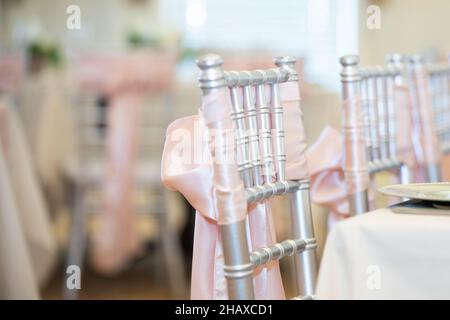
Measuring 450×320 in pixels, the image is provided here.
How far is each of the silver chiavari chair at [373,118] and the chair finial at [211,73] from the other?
0.52 m

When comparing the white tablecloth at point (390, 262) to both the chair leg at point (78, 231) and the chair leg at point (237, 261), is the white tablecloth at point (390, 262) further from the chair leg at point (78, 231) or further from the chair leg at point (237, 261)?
the chair leg at point (78, 231)

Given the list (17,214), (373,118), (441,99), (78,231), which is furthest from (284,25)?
(373,118)

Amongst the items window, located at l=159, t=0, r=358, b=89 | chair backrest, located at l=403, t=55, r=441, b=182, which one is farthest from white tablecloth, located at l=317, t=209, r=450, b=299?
window, located at l=159, t=0, r=358, b=89

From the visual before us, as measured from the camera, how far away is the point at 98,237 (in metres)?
3.64

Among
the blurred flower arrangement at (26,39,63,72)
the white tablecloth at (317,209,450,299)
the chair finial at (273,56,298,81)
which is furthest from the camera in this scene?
the blurred flower arrangement at (26,39,63,72)

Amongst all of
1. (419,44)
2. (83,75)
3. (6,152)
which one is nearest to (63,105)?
(83,75)

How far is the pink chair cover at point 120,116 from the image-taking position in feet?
11.7

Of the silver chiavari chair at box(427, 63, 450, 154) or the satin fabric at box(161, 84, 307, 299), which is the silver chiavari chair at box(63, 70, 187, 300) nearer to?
the silver chiavari chair at box(427, 63, 450, 154)

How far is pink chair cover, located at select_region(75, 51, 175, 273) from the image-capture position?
11.7 feet

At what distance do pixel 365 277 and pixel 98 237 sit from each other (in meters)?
2.68

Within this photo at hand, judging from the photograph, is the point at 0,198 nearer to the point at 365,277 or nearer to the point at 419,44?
the point at 365,277

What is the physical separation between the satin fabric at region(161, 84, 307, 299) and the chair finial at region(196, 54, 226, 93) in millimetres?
11

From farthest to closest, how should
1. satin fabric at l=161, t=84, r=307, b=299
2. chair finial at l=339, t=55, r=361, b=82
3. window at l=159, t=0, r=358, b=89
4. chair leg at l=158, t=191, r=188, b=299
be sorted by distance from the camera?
1. window at l=159, t=0, r=358, b=89
2. chair leg at l=158, t=191, r=188, b=299
3. chair finial at l=339, t=55, r=361, b=82
4. satin fabric at l=161, t=84, r=307, b=299

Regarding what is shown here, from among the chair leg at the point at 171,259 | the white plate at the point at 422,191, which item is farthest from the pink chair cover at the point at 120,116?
the white plate at the point at 422,191
